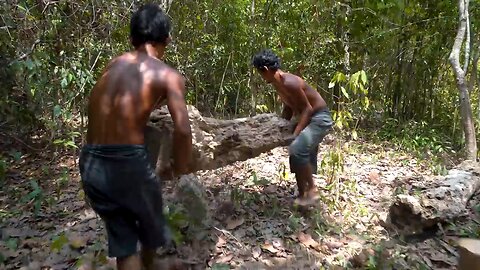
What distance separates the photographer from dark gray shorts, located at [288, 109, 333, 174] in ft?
13.7

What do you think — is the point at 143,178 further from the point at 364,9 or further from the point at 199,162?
the point at 364,9

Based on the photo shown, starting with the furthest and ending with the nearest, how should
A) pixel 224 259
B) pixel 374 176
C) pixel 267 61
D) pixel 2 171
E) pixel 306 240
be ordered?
pixel 374 176, pixel 2 171, pixel 267 61, pixel 306 240, pixel 224 259

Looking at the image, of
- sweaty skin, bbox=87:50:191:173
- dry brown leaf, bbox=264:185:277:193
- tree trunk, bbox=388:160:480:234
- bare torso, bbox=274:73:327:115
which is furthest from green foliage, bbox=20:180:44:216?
tree trunk, bbox=388:160:480:234

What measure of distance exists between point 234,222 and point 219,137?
30.9 inches

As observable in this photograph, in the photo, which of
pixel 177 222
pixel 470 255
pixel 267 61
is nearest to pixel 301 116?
pixel 267 61

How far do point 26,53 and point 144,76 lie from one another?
2.18 meters

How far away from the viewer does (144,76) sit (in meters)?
2.38

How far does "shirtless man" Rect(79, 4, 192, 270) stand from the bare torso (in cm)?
185

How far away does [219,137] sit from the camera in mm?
4035

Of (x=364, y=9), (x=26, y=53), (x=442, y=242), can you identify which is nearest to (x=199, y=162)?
(x=26, y=53)

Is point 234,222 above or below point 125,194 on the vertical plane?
below

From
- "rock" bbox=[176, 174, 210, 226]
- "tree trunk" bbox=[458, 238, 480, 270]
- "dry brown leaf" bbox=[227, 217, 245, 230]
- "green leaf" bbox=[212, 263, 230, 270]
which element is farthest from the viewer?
"dry brown leaf" bbox=[227, 217, 245, 230]

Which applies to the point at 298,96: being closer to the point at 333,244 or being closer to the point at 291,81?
the point at 291,81

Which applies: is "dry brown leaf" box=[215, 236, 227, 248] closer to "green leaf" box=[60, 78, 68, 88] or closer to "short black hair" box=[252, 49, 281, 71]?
"short black hair" box=[252, 49, 281, 71]
